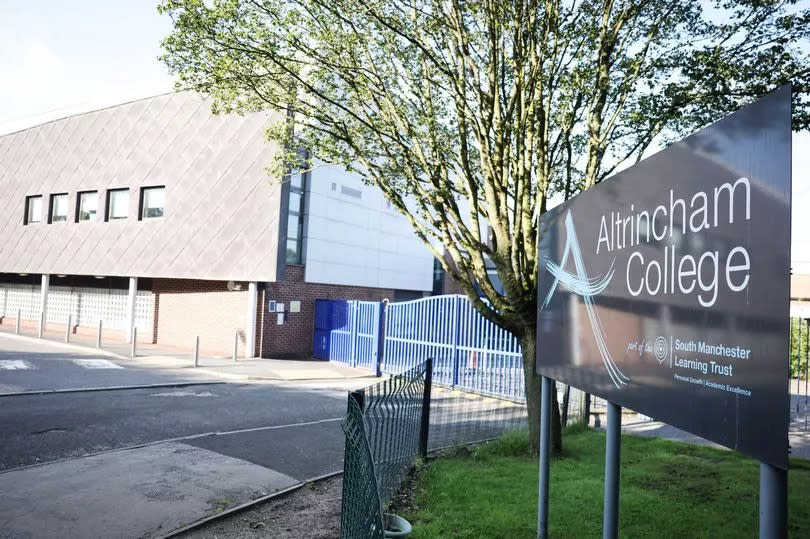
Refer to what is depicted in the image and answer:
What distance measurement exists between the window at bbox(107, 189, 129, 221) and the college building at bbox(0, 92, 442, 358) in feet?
0.21

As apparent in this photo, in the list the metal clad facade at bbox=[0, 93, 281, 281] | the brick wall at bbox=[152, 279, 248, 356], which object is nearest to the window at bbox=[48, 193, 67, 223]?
the metal clad facade at bbox=[0, 93, 281, 281]

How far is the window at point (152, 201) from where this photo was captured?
2362 centimetres

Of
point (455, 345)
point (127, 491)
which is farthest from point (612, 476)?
point (455, 345)

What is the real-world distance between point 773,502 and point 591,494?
422 centimetres

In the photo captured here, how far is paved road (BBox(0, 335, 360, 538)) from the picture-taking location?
5.44 meters

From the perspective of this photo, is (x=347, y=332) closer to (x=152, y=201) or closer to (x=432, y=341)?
(x=432, y=341)

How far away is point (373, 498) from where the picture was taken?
3.16m

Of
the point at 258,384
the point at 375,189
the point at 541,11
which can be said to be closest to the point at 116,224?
the point at 375,189

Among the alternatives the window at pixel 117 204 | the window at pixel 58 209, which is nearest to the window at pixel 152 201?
the window at pixel 117 204

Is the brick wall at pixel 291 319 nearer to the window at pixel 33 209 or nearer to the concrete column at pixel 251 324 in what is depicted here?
the concrete column at pixel 251 324

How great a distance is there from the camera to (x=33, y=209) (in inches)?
1180

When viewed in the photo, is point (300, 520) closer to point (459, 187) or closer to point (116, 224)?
point (459, 187)

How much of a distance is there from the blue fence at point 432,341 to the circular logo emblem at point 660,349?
36.7 feet

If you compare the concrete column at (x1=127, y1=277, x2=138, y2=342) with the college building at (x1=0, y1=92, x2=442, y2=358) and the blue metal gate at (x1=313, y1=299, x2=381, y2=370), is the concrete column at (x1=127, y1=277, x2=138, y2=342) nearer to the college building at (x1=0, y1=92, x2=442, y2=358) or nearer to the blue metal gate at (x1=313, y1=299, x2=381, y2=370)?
the college building at (x1=0, y1=92, x2=442, y2=358)
